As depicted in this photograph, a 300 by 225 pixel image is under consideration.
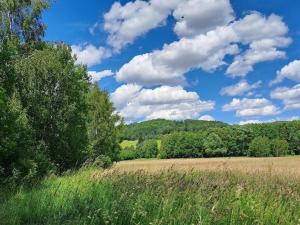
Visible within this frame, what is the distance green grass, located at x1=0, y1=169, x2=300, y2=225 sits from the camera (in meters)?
7.57

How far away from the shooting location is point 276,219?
305 inches

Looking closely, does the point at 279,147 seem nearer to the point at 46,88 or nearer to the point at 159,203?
the point at 46,88

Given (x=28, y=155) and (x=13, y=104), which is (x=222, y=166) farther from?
(x=13, y=104)

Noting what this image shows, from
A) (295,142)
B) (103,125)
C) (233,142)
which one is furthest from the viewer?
(295,142)

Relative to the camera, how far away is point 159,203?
28.6ft

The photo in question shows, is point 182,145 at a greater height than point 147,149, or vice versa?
point 182,145

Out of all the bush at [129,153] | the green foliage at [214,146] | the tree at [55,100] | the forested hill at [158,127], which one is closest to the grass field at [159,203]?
the tree at [55,100]

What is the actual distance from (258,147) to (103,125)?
79.0 metres

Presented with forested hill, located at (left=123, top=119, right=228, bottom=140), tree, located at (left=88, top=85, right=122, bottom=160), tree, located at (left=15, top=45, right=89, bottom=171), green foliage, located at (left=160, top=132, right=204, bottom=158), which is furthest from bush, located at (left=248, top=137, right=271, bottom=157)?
tree, located at (left=15, top=45, right=89, bottom=171)

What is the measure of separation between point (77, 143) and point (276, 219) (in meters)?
25.2

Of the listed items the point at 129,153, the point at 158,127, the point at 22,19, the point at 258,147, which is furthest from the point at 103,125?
the point at 158,127

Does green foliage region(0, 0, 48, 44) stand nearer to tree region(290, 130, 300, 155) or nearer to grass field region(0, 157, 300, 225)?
grass field region(0, 157, 300, 225)

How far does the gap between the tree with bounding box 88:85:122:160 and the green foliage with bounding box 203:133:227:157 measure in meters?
74.0

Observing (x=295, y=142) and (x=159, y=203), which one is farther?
(x=295, y=142)
